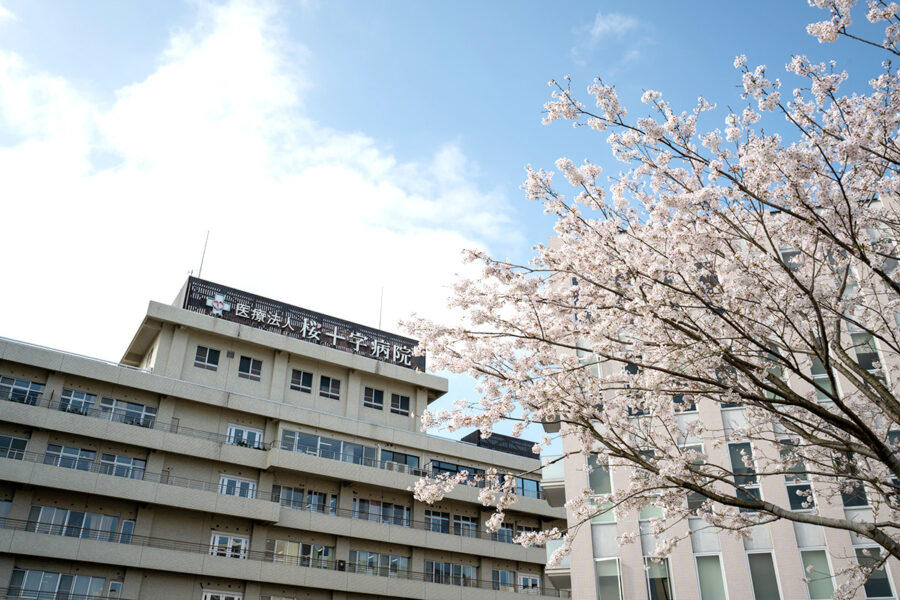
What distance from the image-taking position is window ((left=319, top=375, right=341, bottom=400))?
38875mm

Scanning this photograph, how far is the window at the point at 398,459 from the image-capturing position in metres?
37.9

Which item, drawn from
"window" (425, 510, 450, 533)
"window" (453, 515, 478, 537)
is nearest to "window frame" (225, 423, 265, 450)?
"window" (425, 510, 450, 533)

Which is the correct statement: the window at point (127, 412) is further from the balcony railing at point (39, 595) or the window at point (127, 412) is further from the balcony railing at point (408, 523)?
the balcony railing at point (408, 523)

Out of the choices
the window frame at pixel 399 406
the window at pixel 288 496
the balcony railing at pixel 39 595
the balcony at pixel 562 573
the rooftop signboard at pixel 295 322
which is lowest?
the balcony railing at pixel 39 595

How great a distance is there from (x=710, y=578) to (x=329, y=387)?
23.8 meters

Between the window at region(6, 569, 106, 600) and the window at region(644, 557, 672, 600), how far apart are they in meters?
21.6

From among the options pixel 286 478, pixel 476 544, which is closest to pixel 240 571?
pixel 286 478

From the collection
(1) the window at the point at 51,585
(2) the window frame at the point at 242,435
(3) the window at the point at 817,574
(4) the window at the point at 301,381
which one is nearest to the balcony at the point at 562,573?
(3) the window at the point at 817,574

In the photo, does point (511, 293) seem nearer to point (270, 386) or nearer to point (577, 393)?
point (577, 393)

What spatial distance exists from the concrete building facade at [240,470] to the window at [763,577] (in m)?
17.3

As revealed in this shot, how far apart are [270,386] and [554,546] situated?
715 inches

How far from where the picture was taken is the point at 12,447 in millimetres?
28656

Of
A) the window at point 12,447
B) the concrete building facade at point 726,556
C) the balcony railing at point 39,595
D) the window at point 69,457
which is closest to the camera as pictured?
the concrete building facade at point 726,556

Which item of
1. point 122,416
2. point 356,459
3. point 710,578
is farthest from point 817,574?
point 122,416
